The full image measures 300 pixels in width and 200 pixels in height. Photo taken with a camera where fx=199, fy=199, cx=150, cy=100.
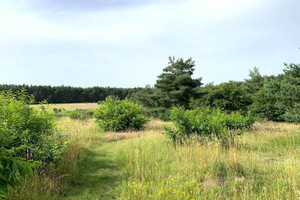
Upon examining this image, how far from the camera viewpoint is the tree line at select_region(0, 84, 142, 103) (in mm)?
40219

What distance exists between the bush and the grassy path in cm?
403

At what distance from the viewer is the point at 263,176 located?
159 inches

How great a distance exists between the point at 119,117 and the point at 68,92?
37.8m

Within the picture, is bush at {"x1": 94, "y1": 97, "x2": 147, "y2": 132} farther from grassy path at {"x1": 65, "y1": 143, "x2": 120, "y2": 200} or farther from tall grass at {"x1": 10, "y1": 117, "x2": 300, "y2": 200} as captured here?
tall grass at {"x1": 10, "y1": 117, "x2": 300, "y2": 200}

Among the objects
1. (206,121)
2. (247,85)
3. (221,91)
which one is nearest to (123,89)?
(247,85)

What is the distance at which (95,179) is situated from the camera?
4.51 m

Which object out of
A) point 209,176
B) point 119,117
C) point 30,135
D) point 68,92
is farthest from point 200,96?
point 68,92

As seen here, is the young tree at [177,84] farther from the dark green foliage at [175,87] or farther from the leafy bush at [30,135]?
the leafy bush at [30,135]

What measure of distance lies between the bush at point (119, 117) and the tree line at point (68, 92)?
28256 mm

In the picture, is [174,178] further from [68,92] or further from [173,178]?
[68,92]

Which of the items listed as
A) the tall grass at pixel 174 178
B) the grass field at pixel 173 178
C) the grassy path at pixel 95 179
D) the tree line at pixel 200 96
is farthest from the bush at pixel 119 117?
the tree line at pixel 200 96

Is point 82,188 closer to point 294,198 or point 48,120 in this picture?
point 48,120

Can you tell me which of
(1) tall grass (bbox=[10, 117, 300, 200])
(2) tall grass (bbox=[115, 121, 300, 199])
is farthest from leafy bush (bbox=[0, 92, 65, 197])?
(2) tall grass (bbox=[115, 121, 300, 199])

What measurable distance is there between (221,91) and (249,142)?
9.17m
